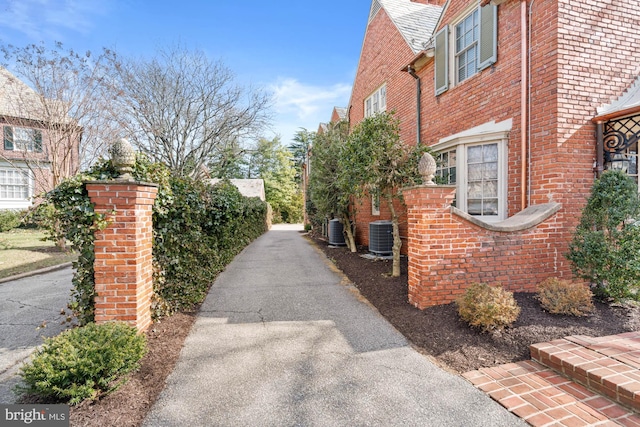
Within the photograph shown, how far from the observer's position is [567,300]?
3.84 meters

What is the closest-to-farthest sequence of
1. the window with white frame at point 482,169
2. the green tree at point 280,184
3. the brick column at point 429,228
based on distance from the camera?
the brick column at point 429,228, the window with white frame at point 482,169, the green tree at point 280,184

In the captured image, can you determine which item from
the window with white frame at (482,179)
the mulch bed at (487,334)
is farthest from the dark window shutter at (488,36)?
the mulch bed at (487,334)

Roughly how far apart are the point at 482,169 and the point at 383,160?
6.44ft

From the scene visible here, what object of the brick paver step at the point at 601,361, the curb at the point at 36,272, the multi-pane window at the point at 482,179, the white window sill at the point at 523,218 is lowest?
the curb at the point at 36,272

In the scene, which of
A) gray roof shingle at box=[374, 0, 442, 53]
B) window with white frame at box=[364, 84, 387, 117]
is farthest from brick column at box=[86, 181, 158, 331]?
window with white frame at box=[364, 84, 387, 117]

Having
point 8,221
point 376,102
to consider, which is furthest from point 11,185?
point 376,102

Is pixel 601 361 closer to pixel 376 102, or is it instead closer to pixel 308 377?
pixel 308 377

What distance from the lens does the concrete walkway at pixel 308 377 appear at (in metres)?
2.37

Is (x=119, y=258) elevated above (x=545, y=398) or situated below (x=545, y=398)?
above

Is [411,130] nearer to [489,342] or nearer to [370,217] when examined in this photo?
[370,217]

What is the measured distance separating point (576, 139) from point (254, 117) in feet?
37.1

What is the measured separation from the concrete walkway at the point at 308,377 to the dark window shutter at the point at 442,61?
5442mm

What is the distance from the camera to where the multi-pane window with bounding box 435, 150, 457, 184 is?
6.57m

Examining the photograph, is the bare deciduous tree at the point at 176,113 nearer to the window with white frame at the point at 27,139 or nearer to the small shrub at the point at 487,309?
the window with white frame at the point at 27,139
